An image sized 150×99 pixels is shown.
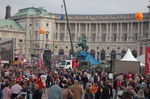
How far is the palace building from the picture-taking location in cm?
10381

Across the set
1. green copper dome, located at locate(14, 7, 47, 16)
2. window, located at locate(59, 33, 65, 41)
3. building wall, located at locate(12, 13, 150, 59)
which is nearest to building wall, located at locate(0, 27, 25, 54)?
Answer: building wall, located at locate(12, 13, 150, 59)

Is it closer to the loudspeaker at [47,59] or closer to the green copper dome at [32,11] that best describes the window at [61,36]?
the green copper dome at [32,11]

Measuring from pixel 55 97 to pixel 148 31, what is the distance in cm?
8469

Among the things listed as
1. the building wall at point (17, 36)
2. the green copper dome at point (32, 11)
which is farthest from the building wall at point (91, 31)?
the green copper dome at point (32, 11)

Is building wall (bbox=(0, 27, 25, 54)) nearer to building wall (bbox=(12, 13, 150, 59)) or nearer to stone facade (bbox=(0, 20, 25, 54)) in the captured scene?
stone facade (bbox=(0, 20, 25, 54))

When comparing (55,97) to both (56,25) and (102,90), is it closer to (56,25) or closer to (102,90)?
(102,90)

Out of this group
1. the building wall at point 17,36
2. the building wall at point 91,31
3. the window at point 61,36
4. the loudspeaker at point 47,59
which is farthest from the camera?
the window at point 61,36

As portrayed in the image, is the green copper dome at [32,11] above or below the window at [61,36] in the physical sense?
above

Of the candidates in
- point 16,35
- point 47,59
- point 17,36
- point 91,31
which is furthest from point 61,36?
point 47,59

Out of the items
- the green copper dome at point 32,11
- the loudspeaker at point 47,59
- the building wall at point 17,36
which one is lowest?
the loudspeaker at point 47,59

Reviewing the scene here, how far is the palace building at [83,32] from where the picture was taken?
341 feet

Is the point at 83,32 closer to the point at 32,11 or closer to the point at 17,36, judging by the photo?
the point at 32,11

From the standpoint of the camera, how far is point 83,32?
110625 millimetres

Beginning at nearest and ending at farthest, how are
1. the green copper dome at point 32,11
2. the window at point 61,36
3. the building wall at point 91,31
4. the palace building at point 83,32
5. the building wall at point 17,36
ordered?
the building wall at point 91,31, the palace building at point 83,32, the building wall at point 17,36, the window at point 61,36, the green copper dome at point 32,11
